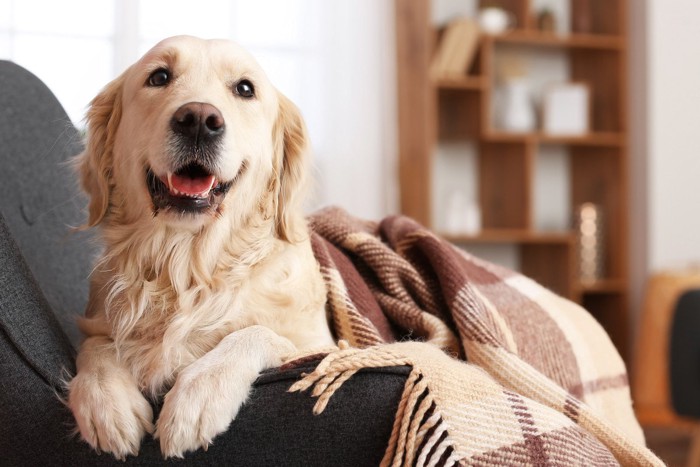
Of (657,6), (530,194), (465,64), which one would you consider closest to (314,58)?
(465,64)

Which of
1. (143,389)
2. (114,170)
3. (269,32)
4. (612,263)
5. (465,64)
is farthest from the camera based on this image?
(612,263)

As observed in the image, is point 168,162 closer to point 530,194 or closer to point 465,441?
point 465,441

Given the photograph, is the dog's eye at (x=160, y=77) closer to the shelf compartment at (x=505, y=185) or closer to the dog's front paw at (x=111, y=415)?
the dog's front paw at (x=111, y=415)

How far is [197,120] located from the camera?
46.2 inches

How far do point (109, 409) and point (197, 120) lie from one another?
427mm

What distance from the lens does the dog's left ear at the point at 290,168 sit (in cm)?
133

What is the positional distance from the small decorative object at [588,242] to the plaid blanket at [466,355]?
2.54m

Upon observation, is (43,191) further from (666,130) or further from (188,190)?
(666,130)

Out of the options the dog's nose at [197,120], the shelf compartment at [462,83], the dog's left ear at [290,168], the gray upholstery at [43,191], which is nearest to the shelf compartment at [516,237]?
the shelf compartment at [462,83]

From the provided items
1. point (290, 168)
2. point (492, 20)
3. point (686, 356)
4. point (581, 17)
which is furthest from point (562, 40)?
point (290, 168)

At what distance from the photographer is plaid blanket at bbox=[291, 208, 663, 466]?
996mm

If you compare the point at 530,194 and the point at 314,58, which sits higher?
the point at 314,58

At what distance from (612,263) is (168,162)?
3.47 metres

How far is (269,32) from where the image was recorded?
11.9 ft
